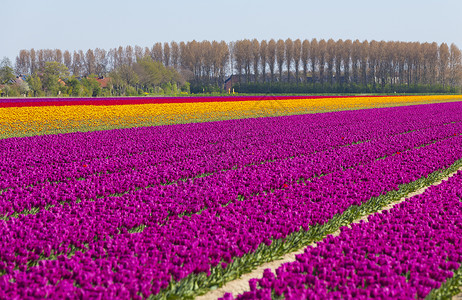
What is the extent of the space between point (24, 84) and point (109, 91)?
49.6 feet

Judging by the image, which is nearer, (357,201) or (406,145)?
(357,201)

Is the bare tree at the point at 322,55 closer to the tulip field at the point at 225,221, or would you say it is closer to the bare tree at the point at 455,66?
the bare tree at the point at 455,66

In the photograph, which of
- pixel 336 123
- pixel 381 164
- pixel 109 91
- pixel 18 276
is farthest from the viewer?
pixel 109 91

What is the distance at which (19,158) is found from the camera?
1262 centimetres

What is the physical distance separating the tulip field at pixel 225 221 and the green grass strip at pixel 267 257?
0.06 feet

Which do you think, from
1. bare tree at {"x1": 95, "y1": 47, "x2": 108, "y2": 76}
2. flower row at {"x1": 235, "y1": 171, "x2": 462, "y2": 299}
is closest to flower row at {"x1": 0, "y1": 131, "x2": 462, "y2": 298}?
flower row at {"x1": 235, "y1": 171, "x2": 462, "y2": 299}

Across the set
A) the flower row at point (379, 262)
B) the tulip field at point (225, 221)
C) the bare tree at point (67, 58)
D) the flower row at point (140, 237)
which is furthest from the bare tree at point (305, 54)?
the flower row at point (379, 262)

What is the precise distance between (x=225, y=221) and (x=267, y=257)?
102 cm

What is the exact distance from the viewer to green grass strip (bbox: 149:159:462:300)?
474 cm

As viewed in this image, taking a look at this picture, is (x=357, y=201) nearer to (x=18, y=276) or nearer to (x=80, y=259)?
(x=80, y=259)

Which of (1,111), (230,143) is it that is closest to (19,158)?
(230,143)

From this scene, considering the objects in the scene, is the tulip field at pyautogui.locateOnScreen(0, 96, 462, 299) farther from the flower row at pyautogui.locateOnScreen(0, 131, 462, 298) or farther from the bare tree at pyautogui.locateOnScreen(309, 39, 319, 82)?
the bare tree at pyautogui.locateOnScreen(309, 39, 319, 82)

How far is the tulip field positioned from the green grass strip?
0.8 inches

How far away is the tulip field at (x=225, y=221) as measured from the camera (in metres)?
4.67
